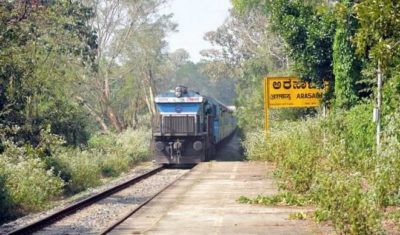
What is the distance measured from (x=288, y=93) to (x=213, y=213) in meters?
17.0

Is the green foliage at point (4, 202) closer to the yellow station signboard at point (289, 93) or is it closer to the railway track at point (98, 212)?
the railway track at point (98, 212)

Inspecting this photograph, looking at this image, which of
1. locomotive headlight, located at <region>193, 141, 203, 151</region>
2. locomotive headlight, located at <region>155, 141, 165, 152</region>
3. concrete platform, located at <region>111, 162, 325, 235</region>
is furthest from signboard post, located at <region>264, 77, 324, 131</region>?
concrete platform, located at <region>111, 162, 325, 235</region>

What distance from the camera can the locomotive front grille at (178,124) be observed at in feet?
96.6

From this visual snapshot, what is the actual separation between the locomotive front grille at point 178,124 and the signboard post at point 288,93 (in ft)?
11.0

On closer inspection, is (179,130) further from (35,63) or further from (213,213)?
(213,213)

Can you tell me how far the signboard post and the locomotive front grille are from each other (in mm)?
3350

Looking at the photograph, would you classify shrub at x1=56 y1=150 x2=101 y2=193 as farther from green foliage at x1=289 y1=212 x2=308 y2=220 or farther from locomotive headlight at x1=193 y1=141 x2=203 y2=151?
green foliage at x1=289 y1=212 x2=308 y2=220

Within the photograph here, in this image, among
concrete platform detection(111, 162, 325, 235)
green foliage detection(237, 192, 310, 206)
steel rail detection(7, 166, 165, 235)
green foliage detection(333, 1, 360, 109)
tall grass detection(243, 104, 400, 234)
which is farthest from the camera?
green foliage detection(333, 1, 360, 109)

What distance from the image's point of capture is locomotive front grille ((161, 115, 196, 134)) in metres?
29.5

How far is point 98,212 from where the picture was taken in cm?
1512

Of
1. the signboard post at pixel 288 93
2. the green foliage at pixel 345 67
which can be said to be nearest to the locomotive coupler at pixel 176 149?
the signboard post at pixel 288 93

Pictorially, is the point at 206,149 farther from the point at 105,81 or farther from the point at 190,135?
the point at 105,81

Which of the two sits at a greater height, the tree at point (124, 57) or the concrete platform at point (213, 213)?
the tree at point (124, 57)

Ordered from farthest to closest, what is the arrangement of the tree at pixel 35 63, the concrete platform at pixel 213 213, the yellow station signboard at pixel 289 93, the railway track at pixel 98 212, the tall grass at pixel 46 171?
the yellow station signboard at pixel 289 93 → the tree at pixel 35 63 → the tall grass at pixel 46 171 → the railway track at pixel 98 212 → the concrete platform at pixel 213 213
